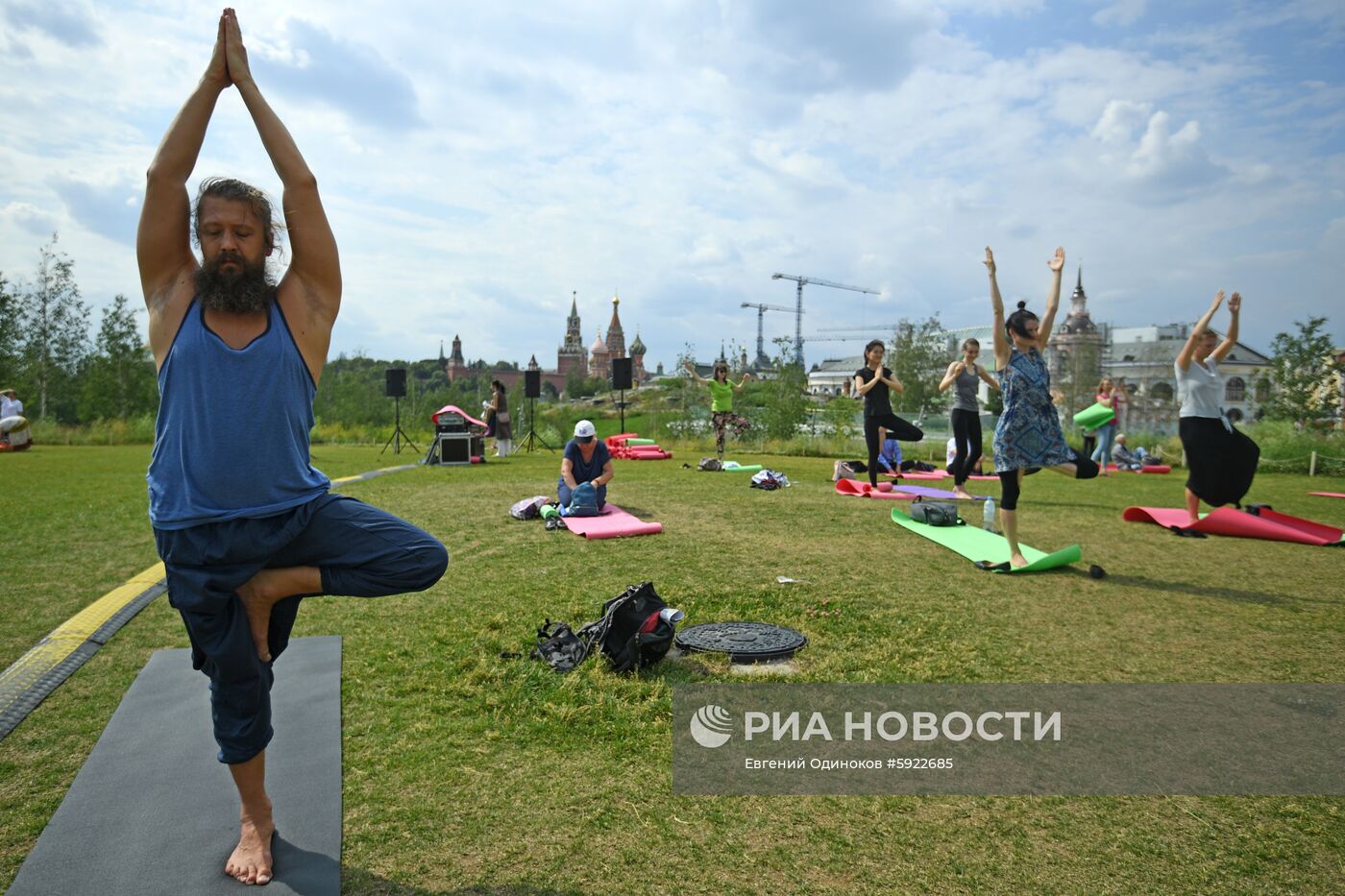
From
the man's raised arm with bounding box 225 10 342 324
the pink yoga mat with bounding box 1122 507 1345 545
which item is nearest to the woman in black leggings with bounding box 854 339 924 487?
the pink yoga mat with bounding box 1122 507 1345 545

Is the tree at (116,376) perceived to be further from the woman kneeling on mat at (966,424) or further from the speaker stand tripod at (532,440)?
the woman kneeling on mat at (966,424)

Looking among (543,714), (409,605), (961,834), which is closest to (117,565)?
(409,605)

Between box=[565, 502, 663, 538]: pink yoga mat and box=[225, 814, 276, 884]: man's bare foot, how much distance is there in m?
5.07

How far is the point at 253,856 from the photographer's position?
2326 mm

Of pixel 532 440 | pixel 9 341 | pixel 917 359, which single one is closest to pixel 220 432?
pixel 532 440

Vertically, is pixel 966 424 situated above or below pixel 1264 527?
above

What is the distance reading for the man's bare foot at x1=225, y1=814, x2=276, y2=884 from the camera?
2.28m

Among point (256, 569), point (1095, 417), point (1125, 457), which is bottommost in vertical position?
point (1125, 457)

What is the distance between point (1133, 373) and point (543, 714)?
Result: 380 feet

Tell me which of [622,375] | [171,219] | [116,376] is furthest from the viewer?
[116,376]

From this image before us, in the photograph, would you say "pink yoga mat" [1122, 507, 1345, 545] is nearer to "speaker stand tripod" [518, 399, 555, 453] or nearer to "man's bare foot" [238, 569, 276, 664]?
"man's bare foot" [238, 569, 276, 664]

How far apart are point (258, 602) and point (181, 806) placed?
3.14 feet

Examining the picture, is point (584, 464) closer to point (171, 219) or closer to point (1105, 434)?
point (171, 219)

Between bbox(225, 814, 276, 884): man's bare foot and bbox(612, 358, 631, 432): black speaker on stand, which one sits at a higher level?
bbox(612, 358, 631, 432): black speaker on stand
